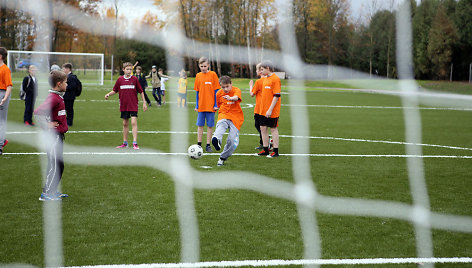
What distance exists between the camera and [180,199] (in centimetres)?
631

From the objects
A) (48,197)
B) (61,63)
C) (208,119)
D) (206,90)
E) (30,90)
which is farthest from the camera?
(61,63)

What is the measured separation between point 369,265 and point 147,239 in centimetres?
209

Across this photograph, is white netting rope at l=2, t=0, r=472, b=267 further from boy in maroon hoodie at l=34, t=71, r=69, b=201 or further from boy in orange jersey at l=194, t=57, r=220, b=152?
boy in orange jersey at l=194, t=57, r=220, b=152

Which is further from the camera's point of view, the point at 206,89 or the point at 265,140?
the point at 206,89

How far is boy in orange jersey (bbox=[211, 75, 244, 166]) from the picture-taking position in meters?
8.50

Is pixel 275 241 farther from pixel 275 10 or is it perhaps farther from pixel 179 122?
pixel 179 122

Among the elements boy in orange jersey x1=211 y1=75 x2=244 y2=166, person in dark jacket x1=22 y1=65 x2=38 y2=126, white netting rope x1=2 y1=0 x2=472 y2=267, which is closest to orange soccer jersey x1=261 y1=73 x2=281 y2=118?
boy in orange jersey x1=211 y1=75 x2=244 y2=166

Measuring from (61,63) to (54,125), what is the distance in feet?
123

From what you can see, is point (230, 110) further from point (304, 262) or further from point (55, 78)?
point (304, 262)

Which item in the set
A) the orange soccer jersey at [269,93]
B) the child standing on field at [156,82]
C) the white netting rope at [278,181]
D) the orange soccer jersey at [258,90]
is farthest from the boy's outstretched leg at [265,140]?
the child standing on field at [156,82]

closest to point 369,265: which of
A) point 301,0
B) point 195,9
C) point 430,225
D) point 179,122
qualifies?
point 430,225

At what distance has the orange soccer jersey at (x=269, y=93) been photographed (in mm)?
9531

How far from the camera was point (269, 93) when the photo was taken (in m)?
9.70

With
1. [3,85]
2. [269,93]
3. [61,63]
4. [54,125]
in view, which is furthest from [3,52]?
[61,63]
